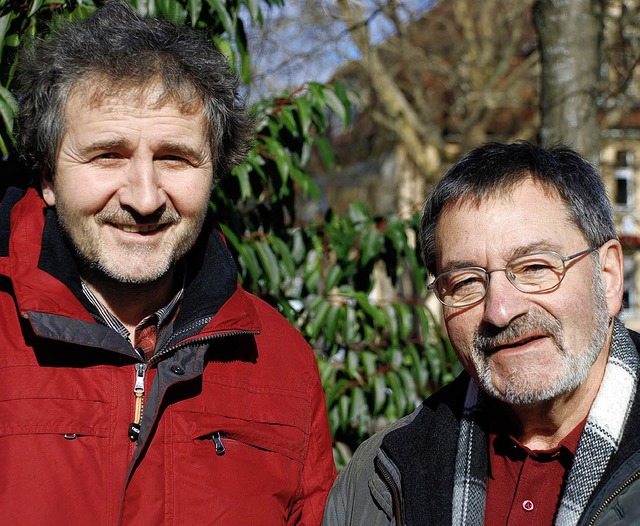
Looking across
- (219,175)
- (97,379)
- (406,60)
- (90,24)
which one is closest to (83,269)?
(97,379)

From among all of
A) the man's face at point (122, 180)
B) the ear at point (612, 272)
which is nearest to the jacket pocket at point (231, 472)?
the man's face at point (122, 180)

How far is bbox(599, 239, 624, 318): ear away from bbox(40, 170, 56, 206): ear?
1.46 meters

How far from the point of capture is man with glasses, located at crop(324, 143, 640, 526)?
80.4 inches

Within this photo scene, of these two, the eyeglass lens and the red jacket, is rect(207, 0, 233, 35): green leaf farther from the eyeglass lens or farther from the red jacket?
the eyeglass lens

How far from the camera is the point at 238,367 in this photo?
89.7 inches

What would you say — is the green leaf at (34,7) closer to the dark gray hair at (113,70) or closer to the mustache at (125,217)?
the dark gray hair at (113,70)

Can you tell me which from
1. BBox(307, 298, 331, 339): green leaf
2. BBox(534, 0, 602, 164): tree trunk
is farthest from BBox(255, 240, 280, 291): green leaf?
BBox(534, 0, 602, 164): tree trunk

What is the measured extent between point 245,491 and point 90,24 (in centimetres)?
129

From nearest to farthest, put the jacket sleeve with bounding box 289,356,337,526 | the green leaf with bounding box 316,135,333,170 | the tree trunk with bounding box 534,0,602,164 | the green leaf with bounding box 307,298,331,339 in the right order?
1. the jacket sleeve with bounding box 289,356,337,526
2. the green leaf with bounding box 316,135,333,170
3. the green leaf with bounding box 307,298,331,339
4. the tree trunk with bounding box 534,0,602,164

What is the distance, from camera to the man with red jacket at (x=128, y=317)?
6.43ft

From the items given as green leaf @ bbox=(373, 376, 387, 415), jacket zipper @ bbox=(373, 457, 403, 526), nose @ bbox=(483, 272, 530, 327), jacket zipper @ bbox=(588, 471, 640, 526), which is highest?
nose @ bbox=(483, 272, 530, 327)

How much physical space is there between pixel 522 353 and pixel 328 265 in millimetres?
1839

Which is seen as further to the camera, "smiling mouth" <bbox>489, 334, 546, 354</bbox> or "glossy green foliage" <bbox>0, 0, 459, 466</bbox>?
"glossy green foliage" <bbox>0, 0, 459, 466</bbox>

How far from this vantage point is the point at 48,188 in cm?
222
